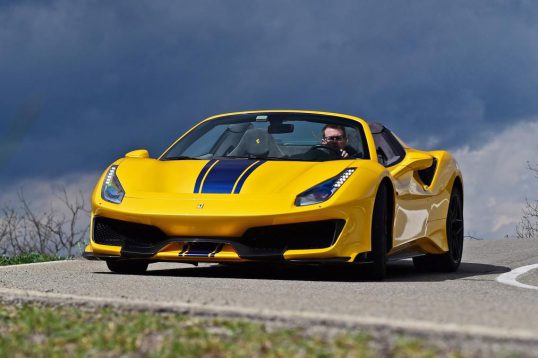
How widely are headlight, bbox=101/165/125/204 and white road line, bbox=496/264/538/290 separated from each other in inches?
125

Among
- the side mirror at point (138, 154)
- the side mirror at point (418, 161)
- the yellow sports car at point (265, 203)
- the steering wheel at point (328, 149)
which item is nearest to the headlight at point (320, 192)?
the yellow sports car at point (265, 203)

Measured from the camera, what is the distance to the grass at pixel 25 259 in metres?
12.0

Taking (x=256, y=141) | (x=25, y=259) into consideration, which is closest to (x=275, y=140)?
(x=256, y=141)

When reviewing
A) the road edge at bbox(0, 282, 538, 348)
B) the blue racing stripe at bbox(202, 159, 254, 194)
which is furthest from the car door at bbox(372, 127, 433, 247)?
the road edge at bbox(0, 282, 538, 348)

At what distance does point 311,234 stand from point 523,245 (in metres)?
7.26

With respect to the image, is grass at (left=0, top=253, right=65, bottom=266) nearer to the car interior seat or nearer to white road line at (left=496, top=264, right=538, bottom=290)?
the car interior seat

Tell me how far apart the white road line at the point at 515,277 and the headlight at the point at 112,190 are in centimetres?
316

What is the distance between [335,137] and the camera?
9.37 meters

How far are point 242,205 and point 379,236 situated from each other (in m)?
1.09

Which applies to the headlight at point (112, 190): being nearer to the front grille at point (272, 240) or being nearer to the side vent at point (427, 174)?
the front grille at point (272, 240)

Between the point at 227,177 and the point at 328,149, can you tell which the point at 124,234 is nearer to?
the point at 227,177

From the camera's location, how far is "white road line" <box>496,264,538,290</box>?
27.2ft

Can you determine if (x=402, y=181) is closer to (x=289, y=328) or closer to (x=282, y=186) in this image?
(x=282, y=186)

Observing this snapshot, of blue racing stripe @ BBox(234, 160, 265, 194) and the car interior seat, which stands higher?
the car interior seat
